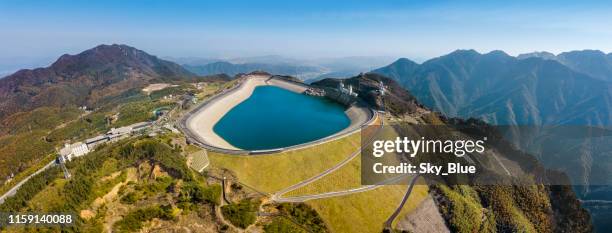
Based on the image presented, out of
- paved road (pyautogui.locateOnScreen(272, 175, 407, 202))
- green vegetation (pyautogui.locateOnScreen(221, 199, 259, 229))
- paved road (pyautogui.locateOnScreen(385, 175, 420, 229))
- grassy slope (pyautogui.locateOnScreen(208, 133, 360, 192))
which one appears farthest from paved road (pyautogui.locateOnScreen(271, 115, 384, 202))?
paved road (pyautogui.locateOnScreen(385, 175, 420, 229))

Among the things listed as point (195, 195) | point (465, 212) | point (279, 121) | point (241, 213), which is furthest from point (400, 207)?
point (279, 121)

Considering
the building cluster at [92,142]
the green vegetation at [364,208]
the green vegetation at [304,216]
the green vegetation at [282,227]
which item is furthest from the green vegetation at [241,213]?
the building cluster at [92,142]

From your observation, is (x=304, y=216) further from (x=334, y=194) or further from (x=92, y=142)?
(x=92, y=142)

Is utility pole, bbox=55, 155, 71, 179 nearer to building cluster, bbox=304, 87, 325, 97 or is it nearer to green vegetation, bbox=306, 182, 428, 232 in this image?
green vegetation, bbox=306, 182, 428, 232

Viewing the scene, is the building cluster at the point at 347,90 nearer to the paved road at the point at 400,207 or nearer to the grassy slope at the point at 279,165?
the grassy slope at the point at 279,165

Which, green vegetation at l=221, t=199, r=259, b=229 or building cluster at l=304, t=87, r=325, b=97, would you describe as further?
building cluster at l=304, t=87, r=325, b=97

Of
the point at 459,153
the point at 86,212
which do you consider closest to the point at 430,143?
the point at 459,153

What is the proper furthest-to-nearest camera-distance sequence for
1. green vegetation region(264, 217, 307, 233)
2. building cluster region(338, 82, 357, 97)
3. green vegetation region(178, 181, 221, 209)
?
1. building cluster region(338, 82, 357, 97)
2. green vegetation region(178, 181, 221, 209)
3. green vegetation region(264, 217, 307, 233)
